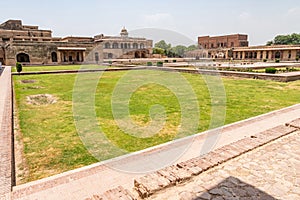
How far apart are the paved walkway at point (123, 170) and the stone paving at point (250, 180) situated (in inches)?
10.1

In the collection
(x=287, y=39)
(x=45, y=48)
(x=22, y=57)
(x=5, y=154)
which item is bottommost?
(x=5, y=154)

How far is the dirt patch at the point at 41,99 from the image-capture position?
337 inches

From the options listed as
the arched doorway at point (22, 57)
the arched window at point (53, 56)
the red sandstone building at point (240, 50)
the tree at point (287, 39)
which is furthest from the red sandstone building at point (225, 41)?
the arched doorway at point (22, 57)

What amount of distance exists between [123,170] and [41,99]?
6.98m

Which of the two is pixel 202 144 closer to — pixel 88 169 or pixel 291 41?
pixel 88 169

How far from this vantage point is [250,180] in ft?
10.5

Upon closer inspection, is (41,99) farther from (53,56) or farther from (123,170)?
(53,56)

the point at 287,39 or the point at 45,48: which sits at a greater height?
the point at 287,39

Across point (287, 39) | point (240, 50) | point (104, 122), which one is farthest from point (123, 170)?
point (287, 39)

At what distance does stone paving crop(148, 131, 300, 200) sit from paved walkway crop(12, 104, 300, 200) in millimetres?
257

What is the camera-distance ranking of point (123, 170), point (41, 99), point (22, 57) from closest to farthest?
1. point (123, 170)
2. point (41, 99)
3. point (22, 57)

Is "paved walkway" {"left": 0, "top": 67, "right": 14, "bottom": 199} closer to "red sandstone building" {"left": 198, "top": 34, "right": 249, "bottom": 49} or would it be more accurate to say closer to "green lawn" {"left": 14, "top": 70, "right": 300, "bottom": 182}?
"green lawn" {"left": 14, "top": 70, "right": 300, "bottom": 182}

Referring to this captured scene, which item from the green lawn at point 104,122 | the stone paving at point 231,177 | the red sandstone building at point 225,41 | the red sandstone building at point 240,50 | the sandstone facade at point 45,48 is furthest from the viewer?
the red sandstone building at point 225,41

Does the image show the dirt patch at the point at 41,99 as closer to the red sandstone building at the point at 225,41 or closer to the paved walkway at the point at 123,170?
the paved walkway at the point at 123,170
